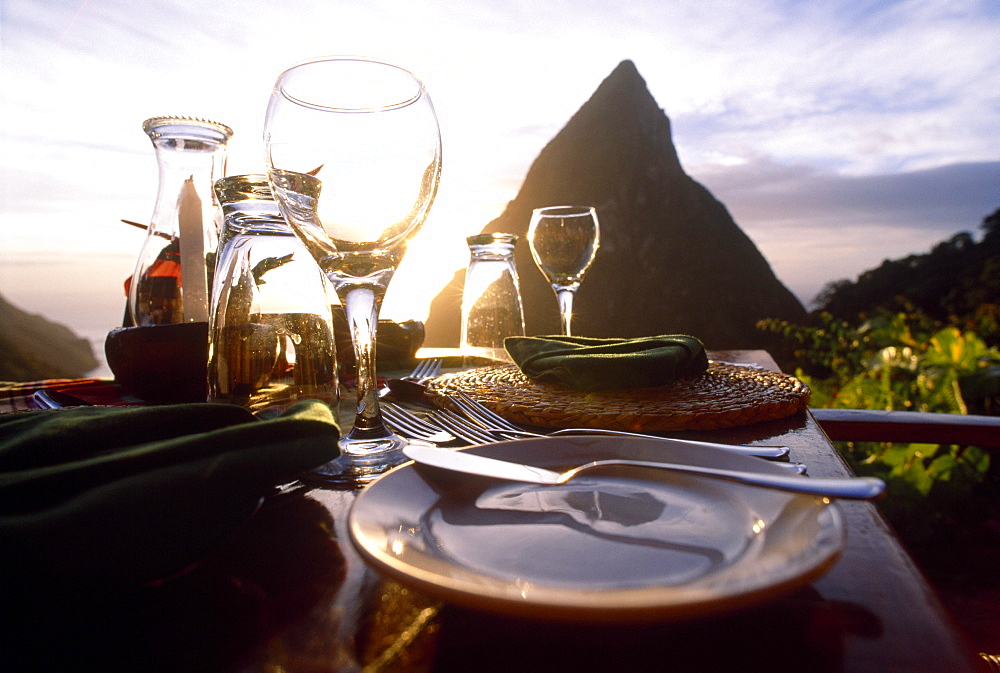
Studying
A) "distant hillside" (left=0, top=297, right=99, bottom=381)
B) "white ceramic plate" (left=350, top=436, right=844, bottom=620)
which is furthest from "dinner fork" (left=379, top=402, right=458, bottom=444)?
"distant hillside" (left=0, top=297, right=99, bottom=381)

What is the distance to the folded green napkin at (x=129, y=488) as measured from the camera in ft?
0.80

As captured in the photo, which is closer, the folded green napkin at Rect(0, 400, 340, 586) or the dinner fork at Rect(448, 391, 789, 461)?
the folded green napkin at Rect(0, 400, 340, 586)

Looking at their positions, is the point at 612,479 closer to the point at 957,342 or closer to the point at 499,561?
the point at 499,561

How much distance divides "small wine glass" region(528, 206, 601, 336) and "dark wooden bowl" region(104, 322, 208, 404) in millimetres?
673

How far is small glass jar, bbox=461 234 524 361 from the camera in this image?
125 cm

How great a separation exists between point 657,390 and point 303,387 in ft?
1.50

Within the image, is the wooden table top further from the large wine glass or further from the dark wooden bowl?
the dark wooden bowl

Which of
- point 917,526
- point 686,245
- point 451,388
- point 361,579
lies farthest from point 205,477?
point 686,245

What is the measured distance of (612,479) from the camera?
0.36 m

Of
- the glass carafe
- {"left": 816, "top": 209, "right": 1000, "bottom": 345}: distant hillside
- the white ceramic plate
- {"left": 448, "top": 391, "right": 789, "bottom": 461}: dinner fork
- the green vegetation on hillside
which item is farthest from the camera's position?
{"left": 816, "top": 209, "right": 1000, "bottom": 345}: distant hillside

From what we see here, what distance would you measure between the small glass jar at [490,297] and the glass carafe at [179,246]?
52 centimetres

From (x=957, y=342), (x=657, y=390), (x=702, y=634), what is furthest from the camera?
(x=957, y=342)

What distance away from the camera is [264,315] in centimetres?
57

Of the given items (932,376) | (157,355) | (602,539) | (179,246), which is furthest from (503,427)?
(932,376)
